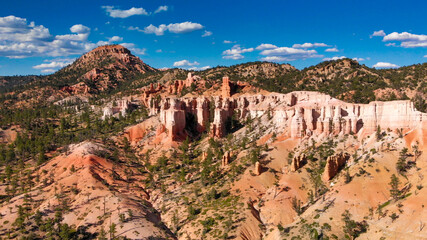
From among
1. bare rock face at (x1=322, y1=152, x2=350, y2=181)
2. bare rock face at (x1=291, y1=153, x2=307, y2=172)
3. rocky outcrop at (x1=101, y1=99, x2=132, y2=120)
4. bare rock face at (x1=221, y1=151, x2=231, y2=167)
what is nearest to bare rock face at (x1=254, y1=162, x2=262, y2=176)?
bare rock face at (x1=291, y1=153, x2=307, y2=172)

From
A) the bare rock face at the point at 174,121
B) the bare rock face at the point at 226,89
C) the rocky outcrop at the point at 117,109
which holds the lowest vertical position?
the bare rock face at the point at 174,121

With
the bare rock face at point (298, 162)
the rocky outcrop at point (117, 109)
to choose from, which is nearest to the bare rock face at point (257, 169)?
the bare rock face at point (298, 162)

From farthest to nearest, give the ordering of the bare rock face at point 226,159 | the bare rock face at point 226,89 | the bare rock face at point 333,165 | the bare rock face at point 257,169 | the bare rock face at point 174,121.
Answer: the bare rock face at point 226,89 < the bare rock face at point 174,121 < the bare rock face at point 226,159 < the bare rock face at point 257,169 < the bare rock face at point 333,165

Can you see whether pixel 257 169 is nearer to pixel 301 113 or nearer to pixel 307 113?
pixel 301 113

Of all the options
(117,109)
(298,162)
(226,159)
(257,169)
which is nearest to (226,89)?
(117,109)

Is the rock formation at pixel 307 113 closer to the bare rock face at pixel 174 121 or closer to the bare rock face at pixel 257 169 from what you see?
the bare rock face at pixel 174 121

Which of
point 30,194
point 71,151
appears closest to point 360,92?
point 71,151

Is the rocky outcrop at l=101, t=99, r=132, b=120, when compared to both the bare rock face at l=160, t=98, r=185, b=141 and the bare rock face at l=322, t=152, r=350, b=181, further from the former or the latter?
the bare rock face at l=322, t=152, r=350, b=181
